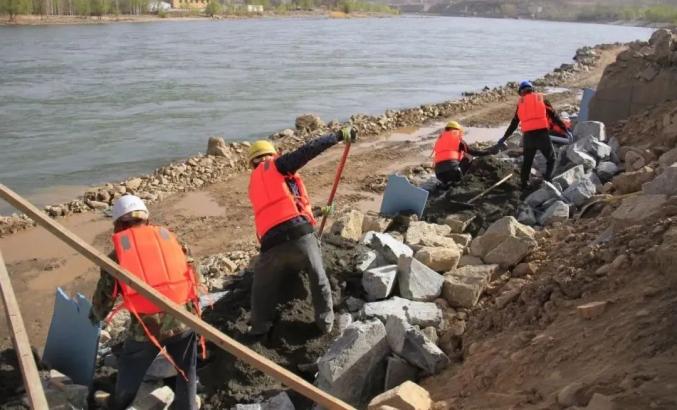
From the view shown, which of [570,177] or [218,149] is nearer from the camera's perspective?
[570,177]

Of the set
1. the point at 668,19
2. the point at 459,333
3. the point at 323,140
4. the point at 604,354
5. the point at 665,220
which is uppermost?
the point at 668,19

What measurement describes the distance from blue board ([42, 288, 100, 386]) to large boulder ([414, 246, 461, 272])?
2.83 metres

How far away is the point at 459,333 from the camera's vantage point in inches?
182

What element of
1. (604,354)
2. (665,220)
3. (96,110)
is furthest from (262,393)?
(96,110)

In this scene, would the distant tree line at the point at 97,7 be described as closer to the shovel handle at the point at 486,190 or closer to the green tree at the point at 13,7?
the green tree at the point at 13,7

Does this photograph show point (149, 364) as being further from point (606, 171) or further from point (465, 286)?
point (606, 171)

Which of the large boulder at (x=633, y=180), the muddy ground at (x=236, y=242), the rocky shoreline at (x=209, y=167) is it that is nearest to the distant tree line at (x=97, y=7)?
the rocky shoreline at (x=209, y=167)

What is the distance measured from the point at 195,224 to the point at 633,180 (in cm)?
592

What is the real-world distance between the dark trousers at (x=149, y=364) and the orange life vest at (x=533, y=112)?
5717 mm

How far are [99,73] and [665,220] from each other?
75.8 feet

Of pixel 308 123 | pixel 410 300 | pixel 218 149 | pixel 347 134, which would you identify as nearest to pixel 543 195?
pixel 410 300

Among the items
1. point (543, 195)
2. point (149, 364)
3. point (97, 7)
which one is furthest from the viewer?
point (97, 7)

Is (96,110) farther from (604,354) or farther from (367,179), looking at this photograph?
(604,354)

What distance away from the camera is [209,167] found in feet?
39.1
